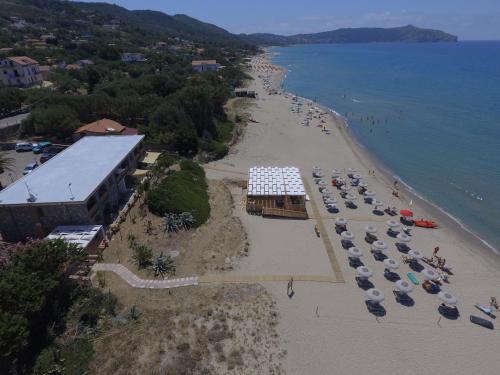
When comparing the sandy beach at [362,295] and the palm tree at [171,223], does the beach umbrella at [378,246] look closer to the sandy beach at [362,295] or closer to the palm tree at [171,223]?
the sandy beach at [362,295]

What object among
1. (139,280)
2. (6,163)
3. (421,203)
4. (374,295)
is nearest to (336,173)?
(421,203)

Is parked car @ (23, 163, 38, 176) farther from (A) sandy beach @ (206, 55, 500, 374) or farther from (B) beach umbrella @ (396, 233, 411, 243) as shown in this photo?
(B) beach umbrella @ (396, 233, 411, 243)

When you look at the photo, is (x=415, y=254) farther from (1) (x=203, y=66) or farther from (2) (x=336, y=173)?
(1) (x=203, y=66)

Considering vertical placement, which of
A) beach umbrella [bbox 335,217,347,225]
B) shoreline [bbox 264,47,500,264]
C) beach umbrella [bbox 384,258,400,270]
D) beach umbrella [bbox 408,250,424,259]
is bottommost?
shoreline [bbox 264,47,500,264]

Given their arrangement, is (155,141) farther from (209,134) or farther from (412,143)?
(412,143)

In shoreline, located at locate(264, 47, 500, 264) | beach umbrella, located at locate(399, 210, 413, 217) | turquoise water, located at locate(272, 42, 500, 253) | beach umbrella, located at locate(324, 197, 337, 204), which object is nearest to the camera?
shoreline, located at locate(264, 47, 500, 264)

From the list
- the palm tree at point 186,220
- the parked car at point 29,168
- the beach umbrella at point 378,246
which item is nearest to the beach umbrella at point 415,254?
the beach umbrella at point 378,246

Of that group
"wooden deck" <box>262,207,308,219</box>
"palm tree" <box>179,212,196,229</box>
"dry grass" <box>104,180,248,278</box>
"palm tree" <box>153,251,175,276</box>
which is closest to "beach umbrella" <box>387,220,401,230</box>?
"wooden deck" <box>262,207,308,219</box>
